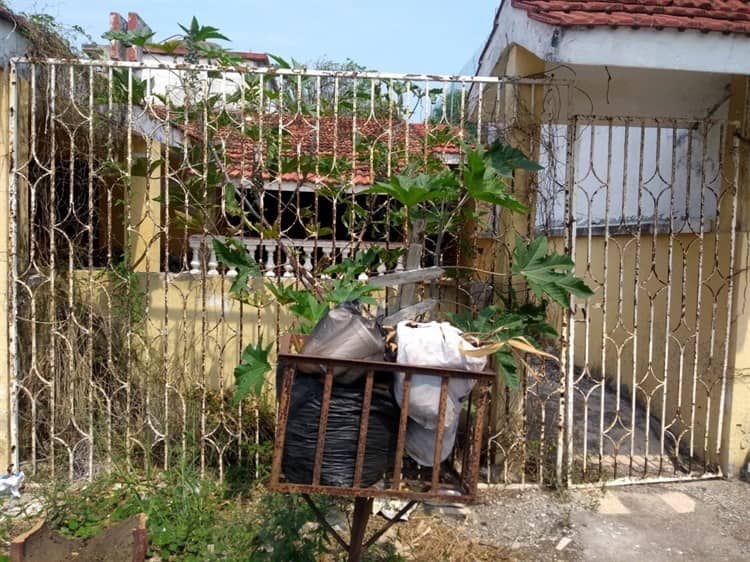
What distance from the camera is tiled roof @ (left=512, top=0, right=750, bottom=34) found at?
3471 millimetres

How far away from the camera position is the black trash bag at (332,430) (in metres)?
2.12

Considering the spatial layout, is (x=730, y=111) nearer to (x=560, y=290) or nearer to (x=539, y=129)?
(x=539, y=129)

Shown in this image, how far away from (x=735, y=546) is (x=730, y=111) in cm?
275

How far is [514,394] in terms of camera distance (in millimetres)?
4070

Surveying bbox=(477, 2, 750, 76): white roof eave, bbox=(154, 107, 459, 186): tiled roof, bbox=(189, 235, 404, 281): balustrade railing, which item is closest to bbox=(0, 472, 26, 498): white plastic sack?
bbox=(189, 235, 404, 281): balustrade railing

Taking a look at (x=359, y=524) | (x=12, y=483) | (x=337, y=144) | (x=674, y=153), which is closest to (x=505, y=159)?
(x=337, y=144)

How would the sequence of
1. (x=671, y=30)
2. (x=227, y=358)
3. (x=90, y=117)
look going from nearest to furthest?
(x=671, y=30), (x=90, y=117), (x=227, y=358)

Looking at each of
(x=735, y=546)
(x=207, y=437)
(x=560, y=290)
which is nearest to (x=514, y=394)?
(x=560, y=290)

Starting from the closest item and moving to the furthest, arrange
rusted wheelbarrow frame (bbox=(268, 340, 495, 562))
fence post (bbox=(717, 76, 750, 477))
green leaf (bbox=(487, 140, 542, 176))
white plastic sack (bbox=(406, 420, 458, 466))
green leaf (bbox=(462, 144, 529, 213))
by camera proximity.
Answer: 1. rusted wheelbarrow frame (bbox=(268, 340, 495, 562))
2. white plastic sack (bbox=(406, 420, 458, 466))
3. green leaf (bbox=(462, 144, 529, 213))
4. green leaf (bbox=(487, 140, 542, 176))
5. fence post (bbox=(717, 76, 750, 477))

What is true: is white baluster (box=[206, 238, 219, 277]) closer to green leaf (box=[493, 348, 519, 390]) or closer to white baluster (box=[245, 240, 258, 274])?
white baluster (box=[245, 240, 258, 274])

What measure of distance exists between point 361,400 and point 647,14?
294cm

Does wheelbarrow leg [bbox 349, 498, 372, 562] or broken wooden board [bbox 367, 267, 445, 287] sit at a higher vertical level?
broken wooden board [bbox 367, 267, 445, 287]

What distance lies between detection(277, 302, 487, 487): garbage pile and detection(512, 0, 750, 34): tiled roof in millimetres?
2209

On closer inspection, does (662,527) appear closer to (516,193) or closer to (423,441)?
(516,193)
